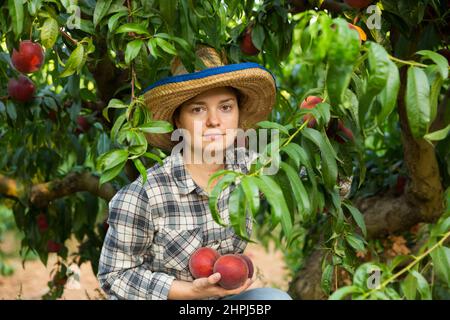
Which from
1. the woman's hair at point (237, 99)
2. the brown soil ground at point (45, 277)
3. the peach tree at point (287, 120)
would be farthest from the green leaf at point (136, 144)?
the brown soil ground at point (45, 277)

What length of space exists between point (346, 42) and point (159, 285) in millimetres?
Answer: 753

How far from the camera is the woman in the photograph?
1.52 m

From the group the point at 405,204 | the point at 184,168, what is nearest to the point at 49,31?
the point at 184,168

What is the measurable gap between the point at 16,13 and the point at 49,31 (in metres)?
0.11

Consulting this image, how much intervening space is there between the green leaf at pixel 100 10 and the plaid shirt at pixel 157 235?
14.4 inches

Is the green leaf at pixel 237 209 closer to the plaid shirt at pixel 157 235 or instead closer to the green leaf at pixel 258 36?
the plaid shirt at pixel 157 235

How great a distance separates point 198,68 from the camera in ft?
5.29

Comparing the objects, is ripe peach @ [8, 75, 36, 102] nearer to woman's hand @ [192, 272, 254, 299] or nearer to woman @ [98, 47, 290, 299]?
woman @ [98, 47, 290, 299]

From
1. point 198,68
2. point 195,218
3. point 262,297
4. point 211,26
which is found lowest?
point 262,297

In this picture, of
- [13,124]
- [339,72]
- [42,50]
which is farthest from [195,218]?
[13,124]

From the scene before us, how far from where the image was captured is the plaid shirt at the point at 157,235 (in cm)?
152

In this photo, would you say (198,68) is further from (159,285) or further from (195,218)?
(159,285)

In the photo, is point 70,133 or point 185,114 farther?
point 70,133

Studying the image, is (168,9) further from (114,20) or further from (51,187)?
(51,187)
